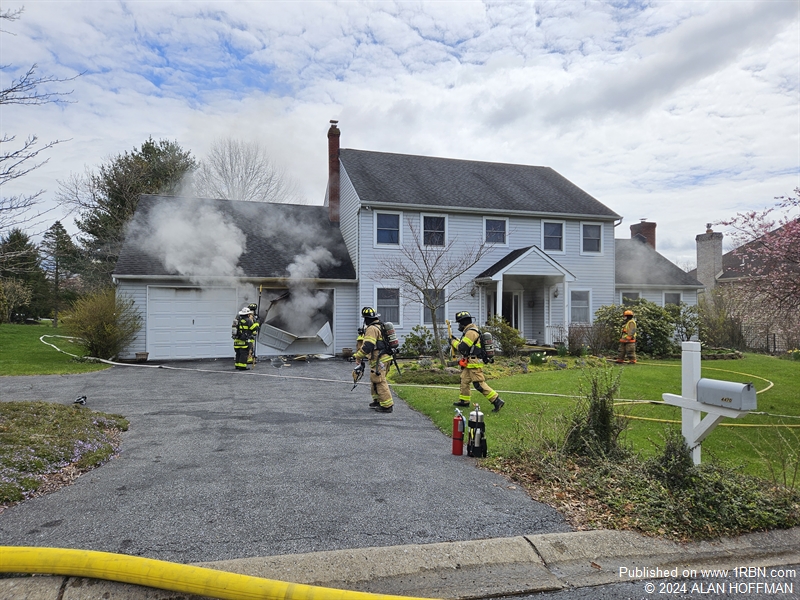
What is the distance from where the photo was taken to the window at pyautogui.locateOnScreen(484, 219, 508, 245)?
19344 millimetres

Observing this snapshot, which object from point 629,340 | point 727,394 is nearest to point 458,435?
point 727,394

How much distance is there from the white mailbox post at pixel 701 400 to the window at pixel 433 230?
47.2 feet

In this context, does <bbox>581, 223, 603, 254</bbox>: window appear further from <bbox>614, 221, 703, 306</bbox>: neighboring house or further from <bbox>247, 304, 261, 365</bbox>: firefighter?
<bbox>247, 304, 261, 365</bbox>: firefighter

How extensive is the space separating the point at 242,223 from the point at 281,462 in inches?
624

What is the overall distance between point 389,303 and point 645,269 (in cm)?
1269

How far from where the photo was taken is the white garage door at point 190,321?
16484 mm

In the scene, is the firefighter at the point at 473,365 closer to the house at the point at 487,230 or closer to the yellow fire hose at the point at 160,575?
the yellow fire hose at the point at 160,575

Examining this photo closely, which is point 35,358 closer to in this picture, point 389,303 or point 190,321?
point 190,321

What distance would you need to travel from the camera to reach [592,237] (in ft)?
67.0

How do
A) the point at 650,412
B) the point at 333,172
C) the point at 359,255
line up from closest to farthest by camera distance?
the point at 650,412 → the point at 359,255 → the point at 333,172

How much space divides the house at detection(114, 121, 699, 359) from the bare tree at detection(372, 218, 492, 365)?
0.15 meters

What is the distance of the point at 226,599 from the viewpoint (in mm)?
2889

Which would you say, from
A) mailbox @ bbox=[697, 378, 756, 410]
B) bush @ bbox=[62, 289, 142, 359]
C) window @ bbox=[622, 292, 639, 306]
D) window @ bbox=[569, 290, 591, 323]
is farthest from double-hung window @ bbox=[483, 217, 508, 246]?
mailbox @ bbox=[697, 378, 756, 410]

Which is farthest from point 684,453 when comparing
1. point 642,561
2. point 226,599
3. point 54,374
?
point 54,374
